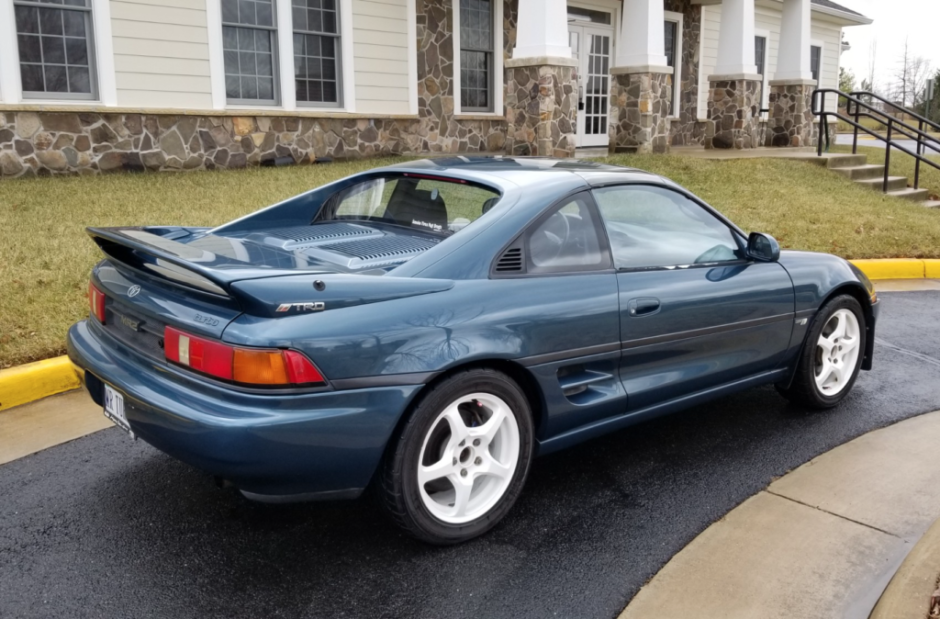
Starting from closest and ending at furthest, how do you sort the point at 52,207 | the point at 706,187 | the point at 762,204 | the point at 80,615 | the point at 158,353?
the point at 80,615 → the point at 158,353 → the point at 52,207 → the point at 762,204 → the point at 706,187

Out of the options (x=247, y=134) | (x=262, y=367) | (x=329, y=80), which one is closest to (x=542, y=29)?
(x=329, y=80)

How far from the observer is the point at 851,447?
4395 millimetres

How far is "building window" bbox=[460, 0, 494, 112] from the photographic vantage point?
1541cm

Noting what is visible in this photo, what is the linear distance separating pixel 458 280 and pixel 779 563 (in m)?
1.63

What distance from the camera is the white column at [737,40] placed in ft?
56.4

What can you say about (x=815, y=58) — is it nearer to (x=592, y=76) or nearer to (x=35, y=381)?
(x=592, y=76)

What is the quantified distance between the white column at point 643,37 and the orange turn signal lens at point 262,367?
Answer: 12.9 meters

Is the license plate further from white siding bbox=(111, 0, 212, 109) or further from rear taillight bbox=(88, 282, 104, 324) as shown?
white siding bbox=(111, 0, 212, 109)

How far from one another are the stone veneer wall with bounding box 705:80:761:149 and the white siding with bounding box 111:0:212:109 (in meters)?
10.7

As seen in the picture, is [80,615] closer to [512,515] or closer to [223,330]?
[223,330]

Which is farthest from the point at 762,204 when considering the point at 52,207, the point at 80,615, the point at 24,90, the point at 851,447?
the point at 80,615

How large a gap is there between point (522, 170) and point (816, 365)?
86.3 inches

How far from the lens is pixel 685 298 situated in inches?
155

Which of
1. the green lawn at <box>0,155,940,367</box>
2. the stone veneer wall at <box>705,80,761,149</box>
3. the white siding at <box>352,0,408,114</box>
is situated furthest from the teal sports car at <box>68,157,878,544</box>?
the stone veneer wall at <box>705,80,761,149</box>
